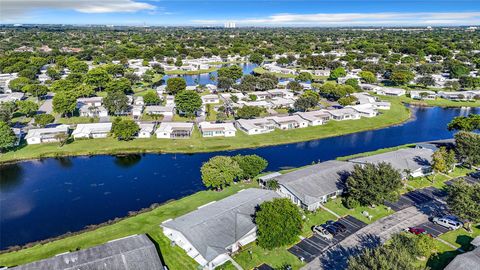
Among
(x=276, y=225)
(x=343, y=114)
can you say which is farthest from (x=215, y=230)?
(x=343, y=114)

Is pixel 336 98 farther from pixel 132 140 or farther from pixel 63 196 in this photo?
pixel 63 196

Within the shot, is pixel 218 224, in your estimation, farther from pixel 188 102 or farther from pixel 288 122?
pixel 188 102

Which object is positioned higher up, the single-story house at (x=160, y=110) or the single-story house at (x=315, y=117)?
the single-story house at (x=160, y=110)

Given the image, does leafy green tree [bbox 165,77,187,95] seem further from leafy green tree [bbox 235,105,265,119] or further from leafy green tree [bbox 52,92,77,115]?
leafy green tree [bbox 235,105,265,119]

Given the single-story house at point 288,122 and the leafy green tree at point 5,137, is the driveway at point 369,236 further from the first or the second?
the leafy green tree at point 5,137

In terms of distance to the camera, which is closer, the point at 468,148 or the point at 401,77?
the point at 468,148

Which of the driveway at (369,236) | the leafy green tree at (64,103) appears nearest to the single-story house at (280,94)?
the leafy green tree at (64,103)

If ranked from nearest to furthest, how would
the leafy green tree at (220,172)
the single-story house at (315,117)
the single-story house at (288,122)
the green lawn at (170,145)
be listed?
the leafy green tree at (220,172), the green lawn at (170,145), the single-story house at (288,122), the single-story house at (315,117)

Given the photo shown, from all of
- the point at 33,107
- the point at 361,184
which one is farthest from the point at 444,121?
the point at 33,107
